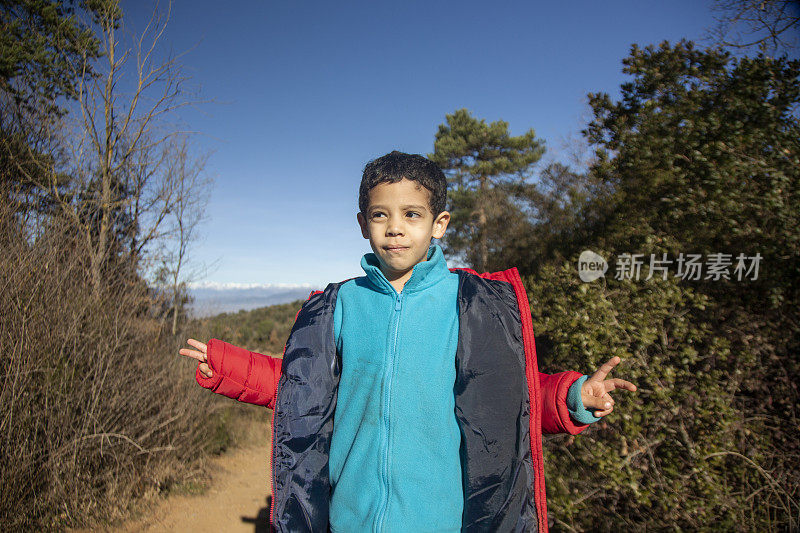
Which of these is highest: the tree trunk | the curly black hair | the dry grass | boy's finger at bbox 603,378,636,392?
the tree trunk

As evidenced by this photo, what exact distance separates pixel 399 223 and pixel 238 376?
83cm

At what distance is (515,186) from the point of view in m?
13.0

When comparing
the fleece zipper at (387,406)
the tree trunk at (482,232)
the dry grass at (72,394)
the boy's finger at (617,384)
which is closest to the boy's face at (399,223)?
the fleece zipper at (387,406)

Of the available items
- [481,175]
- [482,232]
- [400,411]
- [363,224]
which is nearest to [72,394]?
[363,224]

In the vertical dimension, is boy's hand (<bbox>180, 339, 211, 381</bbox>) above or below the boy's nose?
below

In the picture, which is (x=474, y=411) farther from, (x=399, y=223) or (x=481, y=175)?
(x=481, y=175)

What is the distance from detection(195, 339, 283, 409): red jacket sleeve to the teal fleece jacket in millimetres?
321

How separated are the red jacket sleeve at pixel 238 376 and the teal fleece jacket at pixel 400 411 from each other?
0.32 m

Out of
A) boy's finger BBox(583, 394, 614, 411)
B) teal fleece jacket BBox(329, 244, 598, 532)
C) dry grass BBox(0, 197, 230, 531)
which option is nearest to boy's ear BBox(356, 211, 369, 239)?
teal fleece jacket BBox(329, 244, 598, 532)

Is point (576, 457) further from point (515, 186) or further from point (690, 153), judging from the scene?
point (515, 186)

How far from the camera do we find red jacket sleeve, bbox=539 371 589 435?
139cm

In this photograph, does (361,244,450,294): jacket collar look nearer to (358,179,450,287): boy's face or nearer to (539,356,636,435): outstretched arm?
(358,179,450,287): boy's face

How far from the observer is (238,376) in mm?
1577

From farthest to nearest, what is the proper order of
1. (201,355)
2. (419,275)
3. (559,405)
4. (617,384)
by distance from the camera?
(201,355) → (419,275) → (559,405) → (617,384)
